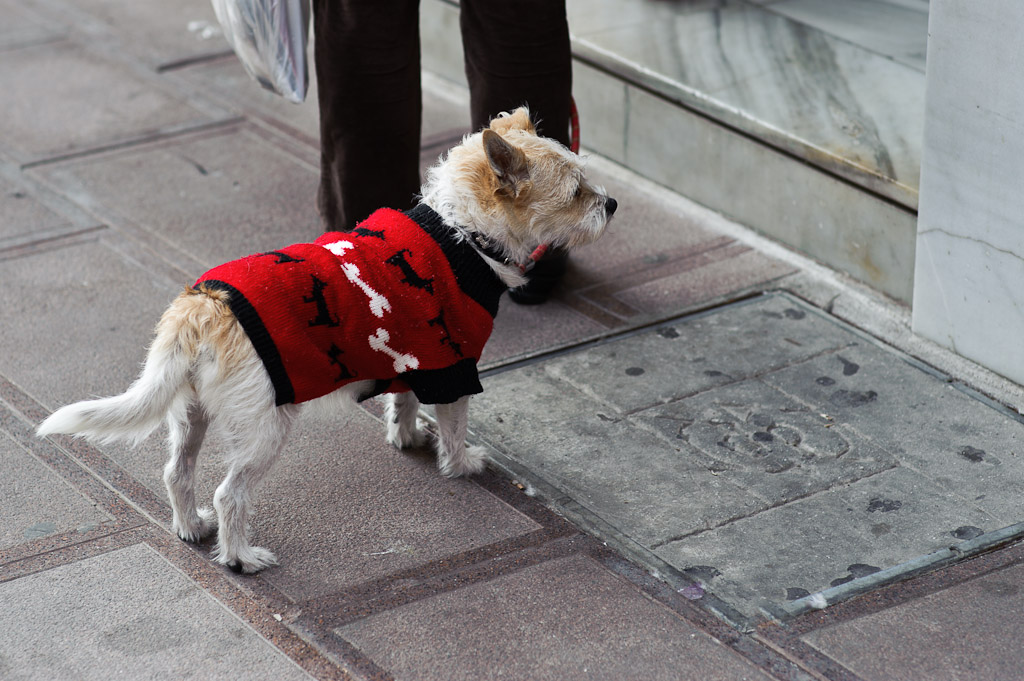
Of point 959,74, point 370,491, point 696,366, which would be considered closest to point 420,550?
point 370,491

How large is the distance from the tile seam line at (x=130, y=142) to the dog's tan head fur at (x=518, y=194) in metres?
3.14

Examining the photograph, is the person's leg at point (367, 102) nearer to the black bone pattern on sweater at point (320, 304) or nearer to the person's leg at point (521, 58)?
the person's leg at point (521, 58)

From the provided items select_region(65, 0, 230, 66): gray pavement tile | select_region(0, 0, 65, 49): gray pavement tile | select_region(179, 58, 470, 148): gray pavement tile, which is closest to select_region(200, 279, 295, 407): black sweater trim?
select_region(179, 58, 470, 148): gray pavement tile

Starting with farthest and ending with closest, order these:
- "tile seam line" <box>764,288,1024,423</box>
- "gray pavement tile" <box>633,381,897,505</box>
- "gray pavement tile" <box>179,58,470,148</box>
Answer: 1. "gray pavement tile" <box>179,58,470,148</box>
2. "tile seam line" <box>764,288,1024,423</box>
3. "gray pavement tile" <box>633,381,897,505</box>

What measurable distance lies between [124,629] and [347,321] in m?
0.98

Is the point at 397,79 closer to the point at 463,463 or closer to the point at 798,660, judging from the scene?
the point at 463,463

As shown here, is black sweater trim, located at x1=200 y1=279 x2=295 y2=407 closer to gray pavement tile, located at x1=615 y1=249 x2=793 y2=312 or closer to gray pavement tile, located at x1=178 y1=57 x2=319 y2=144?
gray pavement tile, located at x1=615 y1=249 x2=793 y2=312

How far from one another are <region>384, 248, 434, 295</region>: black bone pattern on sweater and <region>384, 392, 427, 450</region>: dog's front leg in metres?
0.54

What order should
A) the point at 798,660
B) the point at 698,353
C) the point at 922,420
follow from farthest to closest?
the point at 698,353 < the point at 922,420 < the point at 798,660

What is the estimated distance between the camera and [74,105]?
6570 mm

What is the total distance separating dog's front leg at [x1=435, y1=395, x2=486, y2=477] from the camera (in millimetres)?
3629

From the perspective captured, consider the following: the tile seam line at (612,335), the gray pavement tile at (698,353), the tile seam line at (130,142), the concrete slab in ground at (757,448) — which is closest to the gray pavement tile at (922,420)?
the concrete slab in ground at (757,448)

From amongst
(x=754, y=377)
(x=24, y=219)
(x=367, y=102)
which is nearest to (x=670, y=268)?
(x=754, y=377)

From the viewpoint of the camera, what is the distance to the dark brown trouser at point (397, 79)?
14.5 feet
